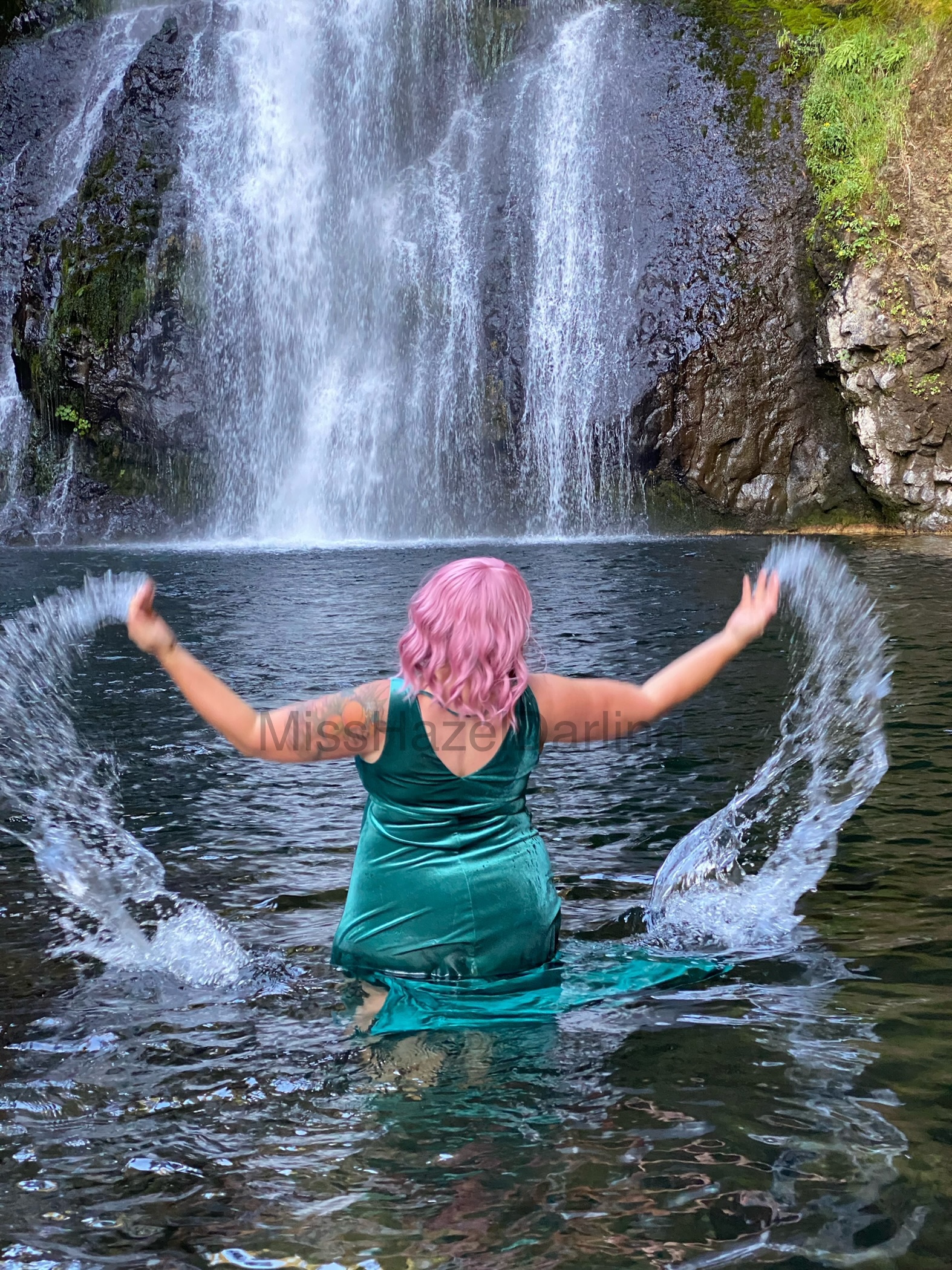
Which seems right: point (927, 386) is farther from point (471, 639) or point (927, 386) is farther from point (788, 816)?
point (471, 639)

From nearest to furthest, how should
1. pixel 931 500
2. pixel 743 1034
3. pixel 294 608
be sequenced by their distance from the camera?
pixel 743 1034, pixel 294 608, pixel 931 500

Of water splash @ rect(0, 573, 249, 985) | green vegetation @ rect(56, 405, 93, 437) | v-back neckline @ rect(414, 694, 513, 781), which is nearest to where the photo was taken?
v-back neckline @ rect(414, 694, 513, 781)

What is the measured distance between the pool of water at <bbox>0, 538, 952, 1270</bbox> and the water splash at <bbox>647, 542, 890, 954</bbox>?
0.11 m

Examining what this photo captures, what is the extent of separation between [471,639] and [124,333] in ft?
75.7

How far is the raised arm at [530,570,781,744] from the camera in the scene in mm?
3199

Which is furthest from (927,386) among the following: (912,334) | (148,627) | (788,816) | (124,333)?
(148,627)

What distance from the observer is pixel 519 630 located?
296 cm

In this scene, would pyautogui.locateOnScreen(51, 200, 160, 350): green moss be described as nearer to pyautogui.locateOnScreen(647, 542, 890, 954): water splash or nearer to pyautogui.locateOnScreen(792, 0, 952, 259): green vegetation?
pyautogui.locateOnScreen(792, 0, 952, 259): green vegetation

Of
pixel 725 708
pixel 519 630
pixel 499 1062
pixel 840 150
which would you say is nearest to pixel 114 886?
pixel 499 1062

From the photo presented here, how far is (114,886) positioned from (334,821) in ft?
3.84

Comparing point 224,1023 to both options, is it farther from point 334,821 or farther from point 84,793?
point 84,793

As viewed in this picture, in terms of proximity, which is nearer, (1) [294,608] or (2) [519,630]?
(2) [519,630]

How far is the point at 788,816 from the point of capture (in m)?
5.31

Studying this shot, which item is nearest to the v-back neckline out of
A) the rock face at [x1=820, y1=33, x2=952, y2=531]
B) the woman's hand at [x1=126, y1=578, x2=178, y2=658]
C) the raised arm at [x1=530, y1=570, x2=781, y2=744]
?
the raised arm at [x1=530, y1=570, x2=781, y2=744]
